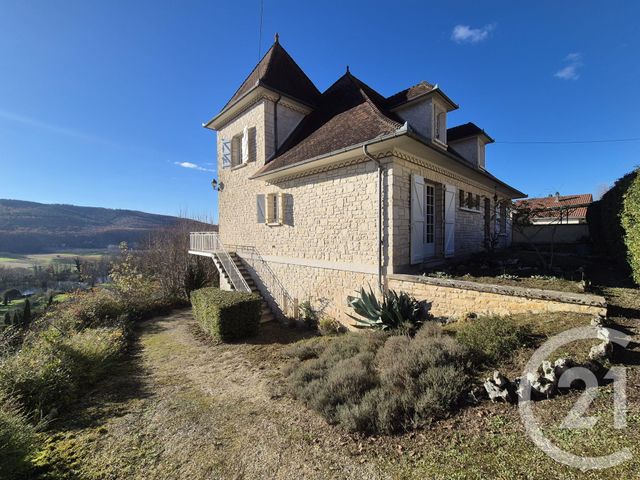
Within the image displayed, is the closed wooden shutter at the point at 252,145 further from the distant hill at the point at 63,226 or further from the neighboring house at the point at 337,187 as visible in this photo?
the distant hill at the point at 63,226

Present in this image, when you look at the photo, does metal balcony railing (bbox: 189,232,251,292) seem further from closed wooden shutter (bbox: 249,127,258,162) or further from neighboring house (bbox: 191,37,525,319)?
closed wooden shutter (bbox: 249,127,258,162)

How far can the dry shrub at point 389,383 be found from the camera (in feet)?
10.1

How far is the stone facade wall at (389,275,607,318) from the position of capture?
451 cm

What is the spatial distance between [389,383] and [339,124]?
759 cm

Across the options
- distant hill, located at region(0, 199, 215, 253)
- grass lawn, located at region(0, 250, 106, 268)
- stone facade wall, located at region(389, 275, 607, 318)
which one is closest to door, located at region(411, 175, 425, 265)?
stone facade wall, located at region(389, 275, 607, 318)

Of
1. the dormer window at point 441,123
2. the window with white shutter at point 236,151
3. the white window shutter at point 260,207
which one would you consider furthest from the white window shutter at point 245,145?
the dormer window at point 441,123

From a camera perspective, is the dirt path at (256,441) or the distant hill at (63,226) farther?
the distant hill at (63,226)

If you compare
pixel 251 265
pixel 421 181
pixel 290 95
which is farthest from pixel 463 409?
pixel 290 95

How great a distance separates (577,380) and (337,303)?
18.7 feet

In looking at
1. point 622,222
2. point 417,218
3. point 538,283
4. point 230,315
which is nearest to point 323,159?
point 417,218

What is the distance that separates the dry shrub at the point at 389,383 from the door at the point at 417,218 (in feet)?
9.74

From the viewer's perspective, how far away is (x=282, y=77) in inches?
448

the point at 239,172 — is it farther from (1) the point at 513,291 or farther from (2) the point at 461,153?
(1) the point at 513,291

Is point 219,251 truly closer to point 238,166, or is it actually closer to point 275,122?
point 238,166
